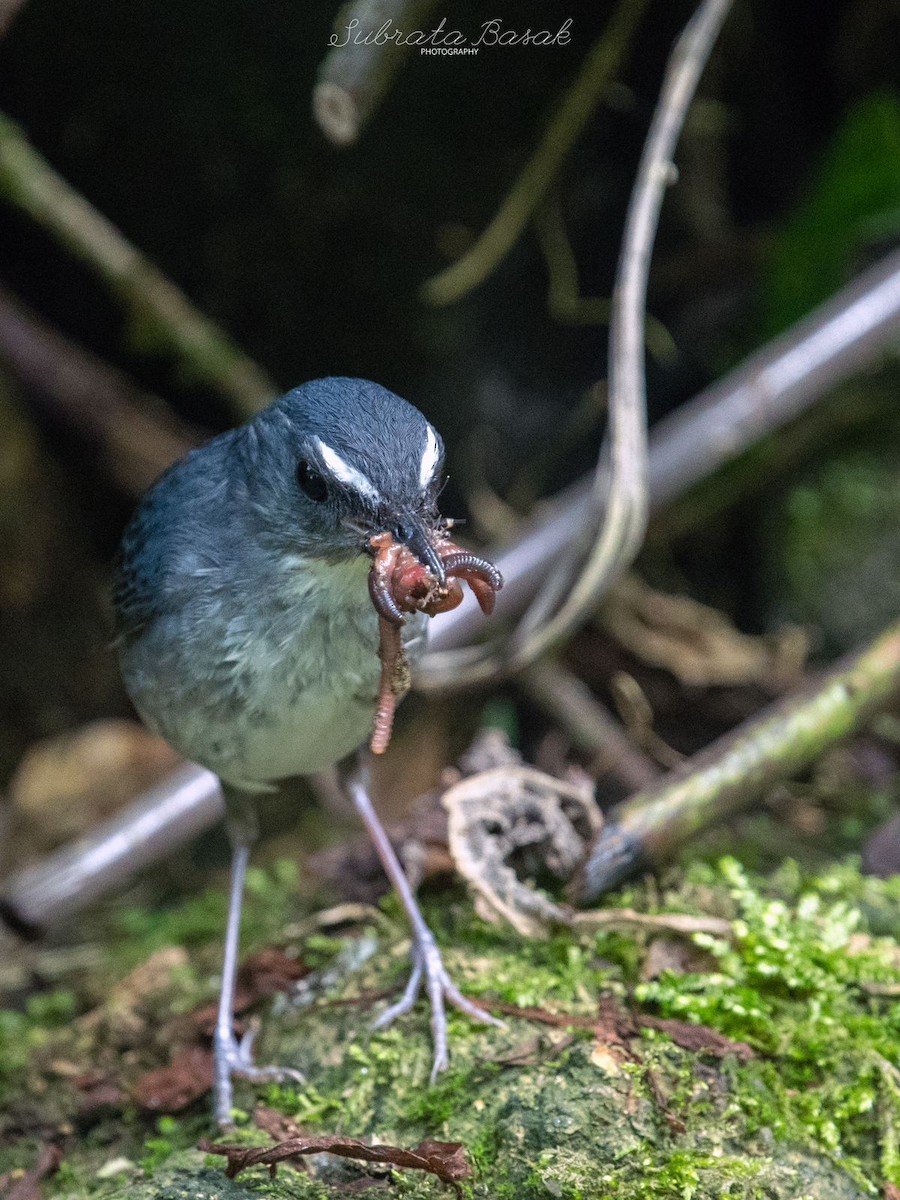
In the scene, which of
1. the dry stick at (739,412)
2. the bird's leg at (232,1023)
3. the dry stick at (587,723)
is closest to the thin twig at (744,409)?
the dry stick at (739,412)

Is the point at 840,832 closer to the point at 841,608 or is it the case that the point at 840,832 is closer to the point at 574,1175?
the point at 841,608

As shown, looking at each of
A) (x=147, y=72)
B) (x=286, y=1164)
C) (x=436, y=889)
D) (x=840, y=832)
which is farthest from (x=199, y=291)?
(x=286, y=1164)

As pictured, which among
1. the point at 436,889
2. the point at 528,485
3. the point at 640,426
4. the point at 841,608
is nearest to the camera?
the point at 436,889

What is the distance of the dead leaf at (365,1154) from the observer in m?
2.41

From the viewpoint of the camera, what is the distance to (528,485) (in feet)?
19.7

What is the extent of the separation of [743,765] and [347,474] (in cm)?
171

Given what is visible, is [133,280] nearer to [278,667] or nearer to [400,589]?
[278,667]

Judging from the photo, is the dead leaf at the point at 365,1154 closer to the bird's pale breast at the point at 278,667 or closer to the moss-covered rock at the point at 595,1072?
the moss-covered rock at the point at 595,1072

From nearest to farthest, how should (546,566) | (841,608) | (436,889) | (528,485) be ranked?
(436,889) < (546,566) < (841,608) < (528,485)

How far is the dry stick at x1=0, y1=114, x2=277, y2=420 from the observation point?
17.0ft

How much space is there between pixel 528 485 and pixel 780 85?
97.5 inches

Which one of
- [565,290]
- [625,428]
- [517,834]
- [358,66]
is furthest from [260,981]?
[565,290]

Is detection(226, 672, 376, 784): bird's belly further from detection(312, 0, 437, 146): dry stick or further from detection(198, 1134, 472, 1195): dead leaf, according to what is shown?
detection(312, 0, 437, 146): dry stick

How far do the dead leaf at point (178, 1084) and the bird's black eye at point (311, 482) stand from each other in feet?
5.53
